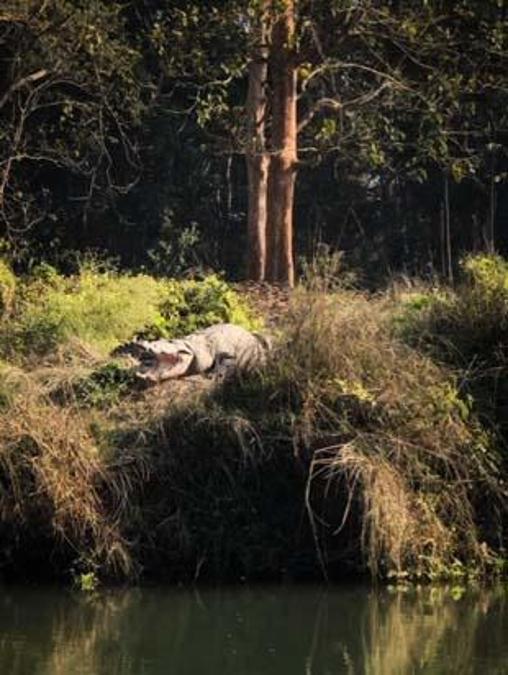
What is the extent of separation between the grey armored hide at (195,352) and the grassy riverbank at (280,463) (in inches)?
11.0

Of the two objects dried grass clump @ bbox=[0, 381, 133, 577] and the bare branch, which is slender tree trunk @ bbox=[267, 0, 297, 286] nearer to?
the bare branch

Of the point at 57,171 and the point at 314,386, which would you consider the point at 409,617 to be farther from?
the point at 57,171


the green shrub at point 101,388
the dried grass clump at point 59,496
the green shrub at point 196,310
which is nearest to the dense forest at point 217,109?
the green shrub at point 196,310

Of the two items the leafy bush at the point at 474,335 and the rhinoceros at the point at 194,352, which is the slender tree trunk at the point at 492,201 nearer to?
the leafy bush at the point at 474,335

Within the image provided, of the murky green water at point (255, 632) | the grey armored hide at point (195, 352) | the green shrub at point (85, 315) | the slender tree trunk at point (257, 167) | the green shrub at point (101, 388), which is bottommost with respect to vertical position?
the murky green water at point (255, 632)

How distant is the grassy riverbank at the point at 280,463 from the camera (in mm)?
11250

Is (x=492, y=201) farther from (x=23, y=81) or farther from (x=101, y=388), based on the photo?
(x=101, y=388)

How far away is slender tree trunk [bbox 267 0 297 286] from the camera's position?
20.0 metres

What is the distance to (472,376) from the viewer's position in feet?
41.9

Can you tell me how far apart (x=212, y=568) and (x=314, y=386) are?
5.92ft

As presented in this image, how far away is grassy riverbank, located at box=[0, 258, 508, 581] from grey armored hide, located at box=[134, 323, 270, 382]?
28 centimetres

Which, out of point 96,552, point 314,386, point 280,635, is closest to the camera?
point 280,635

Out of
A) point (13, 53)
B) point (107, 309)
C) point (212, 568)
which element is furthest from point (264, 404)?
point (13, 53)

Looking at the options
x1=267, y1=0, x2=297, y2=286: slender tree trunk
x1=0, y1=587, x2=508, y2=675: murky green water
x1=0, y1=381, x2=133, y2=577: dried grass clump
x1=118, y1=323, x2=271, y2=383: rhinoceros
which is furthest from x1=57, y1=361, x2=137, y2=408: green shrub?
x1=267, y1=0, x2=297, y2=286: slender tree trunk
